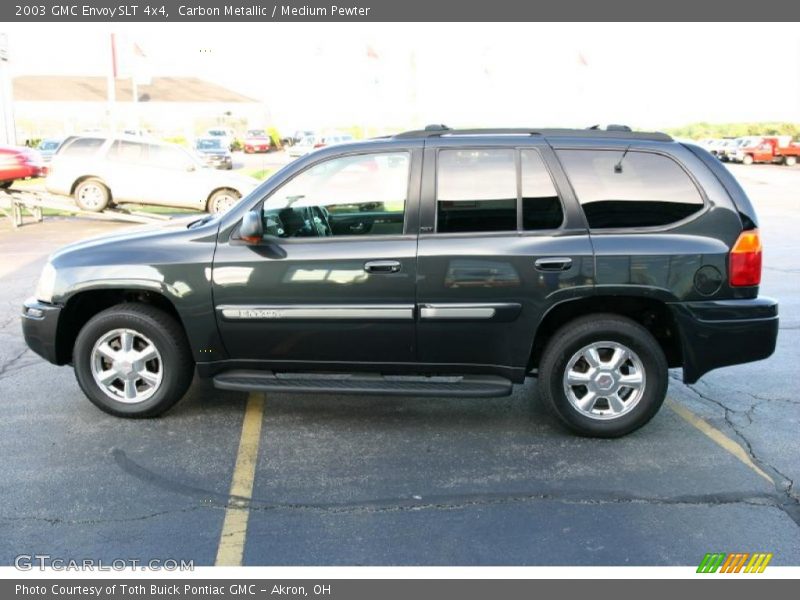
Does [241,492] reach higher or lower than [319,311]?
lower

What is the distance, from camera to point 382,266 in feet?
15.0

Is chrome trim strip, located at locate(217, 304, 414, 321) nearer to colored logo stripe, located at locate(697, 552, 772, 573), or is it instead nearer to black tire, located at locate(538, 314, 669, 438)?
black tire, located at locate(538, 314, 669, 438)

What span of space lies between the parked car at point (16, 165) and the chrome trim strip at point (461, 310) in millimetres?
13675

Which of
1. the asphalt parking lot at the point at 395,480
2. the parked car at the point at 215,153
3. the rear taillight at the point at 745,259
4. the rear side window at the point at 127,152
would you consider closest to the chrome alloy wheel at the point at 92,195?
the rear side window at the point at 127,152

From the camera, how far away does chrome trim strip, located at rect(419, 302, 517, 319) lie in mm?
4570

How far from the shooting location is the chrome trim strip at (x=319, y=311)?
461cm

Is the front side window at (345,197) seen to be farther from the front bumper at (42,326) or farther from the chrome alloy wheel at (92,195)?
the chrome alloy wheel at (92,195)

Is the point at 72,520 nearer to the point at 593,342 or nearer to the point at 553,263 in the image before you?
the point at 553,263

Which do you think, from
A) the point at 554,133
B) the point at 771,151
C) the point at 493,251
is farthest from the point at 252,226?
the point at 771,151

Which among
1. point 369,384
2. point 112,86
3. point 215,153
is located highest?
point 112,86

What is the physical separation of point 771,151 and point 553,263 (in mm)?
46230

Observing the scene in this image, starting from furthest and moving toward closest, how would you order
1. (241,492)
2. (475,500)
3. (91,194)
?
(91,194) < (241,492) < (475,500)

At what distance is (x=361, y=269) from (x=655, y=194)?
1818mm

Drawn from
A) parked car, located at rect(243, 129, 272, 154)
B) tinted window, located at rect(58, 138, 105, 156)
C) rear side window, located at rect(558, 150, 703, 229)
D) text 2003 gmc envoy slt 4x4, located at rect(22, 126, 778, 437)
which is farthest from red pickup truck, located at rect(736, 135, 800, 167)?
rear side window, located at rect(558, 150, 703, 229)
